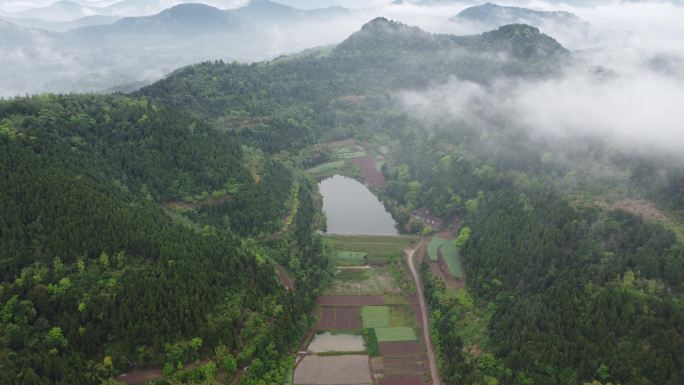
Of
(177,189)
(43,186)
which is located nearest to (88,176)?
(43,186)

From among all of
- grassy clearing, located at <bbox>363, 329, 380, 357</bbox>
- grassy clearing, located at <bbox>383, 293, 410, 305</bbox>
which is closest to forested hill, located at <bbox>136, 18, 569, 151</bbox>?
grassy clearing, located at <bbox>383, 293, 410, 305</bbox>

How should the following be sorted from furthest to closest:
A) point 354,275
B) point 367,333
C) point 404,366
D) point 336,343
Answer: point 354,275
point 367,333
point 336,343
point 404,366

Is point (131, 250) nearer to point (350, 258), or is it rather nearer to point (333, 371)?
point (333, 371)

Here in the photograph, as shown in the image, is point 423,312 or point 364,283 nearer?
point 423,312

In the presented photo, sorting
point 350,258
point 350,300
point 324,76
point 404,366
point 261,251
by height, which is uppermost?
point 324,76

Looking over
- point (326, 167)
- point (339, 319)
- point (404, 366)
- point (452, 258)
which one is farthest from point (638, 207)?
point (326, 167)

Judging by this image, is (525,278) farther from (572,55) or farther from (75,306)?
(572,55)
